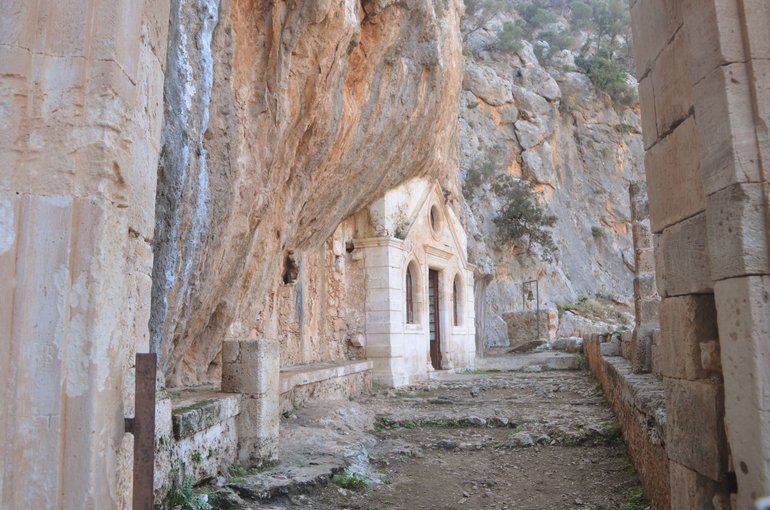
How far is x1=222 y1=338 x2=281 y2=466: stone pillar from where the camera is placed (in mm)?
5406

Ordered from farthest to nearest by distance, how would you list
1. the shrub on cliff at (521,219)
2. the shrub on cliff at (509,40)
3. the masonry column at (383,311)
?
the shrub on cliff at (509,40), the shrub on cliff at (521,219), the masonry column at (383,311)

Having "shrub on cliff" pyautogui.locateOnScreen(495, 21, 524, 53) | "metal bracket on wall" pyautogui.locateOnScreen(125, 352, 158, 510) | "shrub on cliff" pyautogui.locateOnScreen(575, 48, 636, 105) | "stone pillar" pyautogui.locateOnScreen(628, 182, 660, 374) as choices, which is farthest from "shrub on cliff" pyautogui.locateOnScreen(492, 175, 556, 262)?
"metal bracket on wall" pyautogui.locateOnScreen(125, 352, 158, 510)

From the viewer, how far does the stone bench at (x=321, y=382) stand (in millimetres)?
7863

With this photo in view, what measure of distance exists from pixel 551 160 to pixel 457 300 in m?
17.7

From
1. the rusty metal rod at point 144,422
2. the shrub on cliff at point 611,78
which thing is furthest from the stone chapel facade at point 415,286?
the shrub on cliff at point 611,78

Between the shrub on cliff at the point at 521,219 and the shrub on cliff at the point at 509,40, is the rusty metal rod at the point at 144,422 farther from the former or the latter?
the shrub on cliff at the point at 509,40

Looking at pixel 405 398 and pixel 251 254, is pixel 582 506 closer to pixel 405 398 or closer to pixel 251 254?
pixel 251 254

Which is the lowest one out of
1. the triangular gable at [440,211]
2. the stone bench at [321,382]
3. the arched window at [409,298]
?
the stone bench at [321,382]

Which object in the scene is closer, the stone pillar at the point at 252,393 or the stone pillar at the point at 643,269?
the stone pillar at the point at 252,393

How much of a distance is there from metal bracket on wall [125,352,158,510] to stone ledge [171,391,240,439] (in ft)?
7.36

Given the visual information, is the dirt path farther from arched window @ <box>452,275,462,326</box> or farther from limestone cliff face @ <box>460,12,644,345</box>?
limestone cliff face @ <box>460,12,644,345</box>

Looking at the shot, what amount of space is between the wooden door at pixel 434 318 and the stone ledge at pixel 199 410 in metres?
10.5

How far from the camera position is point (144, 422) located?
7.00ft

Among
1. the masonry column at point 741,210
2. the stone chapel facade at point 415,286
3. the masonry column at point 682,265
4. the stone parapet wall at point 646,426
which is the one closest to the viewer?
the masonry column at point 741,210
